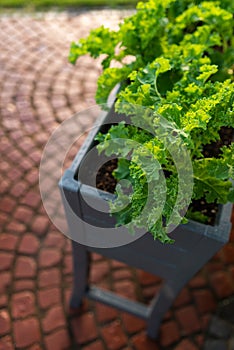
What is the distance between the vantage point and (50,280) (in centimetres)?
306

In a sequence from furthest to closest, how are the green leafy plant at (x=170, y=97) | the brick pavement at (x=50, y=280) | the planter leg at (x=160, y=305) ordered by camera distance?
the brick pavement at (x=50, y=280) < the planter leg at (x=160, y=305) < the green leafy plant at (x=170, y=97)

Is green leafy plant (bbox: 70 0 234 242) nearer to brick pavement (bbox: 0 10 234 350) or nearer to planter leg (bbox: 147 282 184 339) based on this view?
planter leg (bbox: 147 282 184 339)

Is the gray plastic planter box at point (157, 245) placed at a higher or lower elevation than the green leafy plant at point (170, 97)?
lower

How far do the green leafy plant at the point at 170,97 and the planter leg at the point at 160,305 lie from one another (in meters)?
0.63

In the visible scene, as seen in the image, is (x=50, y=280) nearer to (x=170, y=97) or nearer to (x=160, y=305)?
(x=160, y=305)

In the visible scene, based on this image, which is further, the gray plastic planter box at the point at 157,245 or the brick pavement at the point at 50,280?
the brick pavement at the point at 50,280

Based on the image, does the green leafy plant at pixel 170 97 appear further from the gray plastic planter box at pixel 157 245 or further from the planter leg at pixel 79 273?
the planter leg at pixel 79 273

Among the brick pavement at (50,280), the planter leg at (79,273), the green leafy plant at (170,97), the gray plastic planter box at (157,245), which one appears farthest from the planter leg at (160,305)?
the green leafy plant at (170,97)

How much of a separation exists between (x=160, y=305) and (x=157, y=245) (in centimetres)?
73

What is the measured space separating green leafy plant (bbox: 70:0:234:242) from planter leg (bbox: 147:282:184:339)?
627mm

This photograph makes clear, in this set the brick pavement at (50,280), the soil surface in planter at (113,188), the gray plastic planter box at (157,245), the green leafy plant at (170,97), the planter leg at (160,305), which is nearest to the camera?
the green leafy plant at (170,97)

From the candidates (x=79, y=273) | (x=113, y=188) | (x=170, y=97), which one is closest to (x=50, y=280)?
(x=79, y=273)

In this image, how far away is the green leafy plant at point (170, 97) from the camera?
158 centimetres

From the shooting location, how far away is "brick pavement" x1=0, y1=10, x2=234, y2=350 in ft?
9.21
